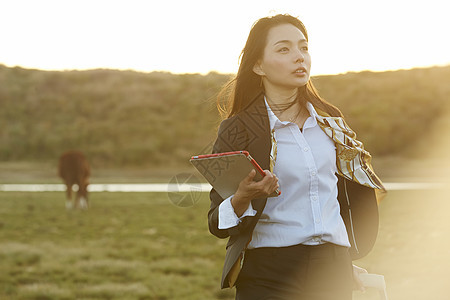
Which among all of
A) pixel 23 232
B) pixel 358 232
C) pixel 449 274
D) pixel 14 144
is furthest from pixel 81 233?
pixel 14 144

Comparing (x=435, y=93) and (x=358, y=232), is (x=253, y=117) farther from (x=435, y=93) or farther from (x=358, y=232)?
(x=435, y=93)

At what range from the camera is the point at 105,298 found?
18.4ft

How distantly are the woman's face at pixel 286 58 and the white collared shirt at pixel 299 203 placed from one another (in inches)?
6.4

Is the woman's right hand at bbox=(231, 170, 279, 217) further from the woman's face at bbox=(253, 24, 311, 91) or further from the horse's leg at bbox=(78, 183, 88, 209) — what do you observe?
the horse's leg at bbox=(78, 183, 88, 209)

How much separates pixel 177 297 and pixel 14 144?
35.8 m

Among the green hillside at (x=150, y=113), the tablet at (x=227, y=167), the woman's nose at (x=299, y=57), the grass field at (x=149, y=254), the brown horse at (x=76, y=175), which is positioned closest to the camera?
the tablet at (x=227, y=167)

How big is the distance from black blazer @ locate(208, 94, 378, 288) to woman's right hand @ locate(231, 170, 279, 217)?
0.24 feet

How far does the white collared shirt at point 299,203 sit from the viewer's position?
2.03 meters

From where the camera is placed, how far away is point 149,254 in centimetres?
796

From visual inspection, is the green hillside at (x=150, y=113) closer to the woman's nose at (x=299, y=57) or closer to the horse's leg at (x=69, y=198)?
the horse's leg at (x=69, y=198)

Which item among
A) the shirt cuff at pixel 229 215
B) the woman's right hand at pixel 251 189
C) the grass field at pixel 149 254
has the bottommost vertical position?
the grass field at pixel 149 254

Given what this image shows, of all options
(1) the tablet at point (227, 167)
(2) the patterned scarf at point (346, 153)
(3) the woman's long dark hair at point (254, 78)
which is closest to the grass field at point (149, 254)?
(2) the patterned scarf at point (346, 153)

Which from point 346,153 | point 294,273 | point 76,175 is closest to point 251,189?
point 294,273

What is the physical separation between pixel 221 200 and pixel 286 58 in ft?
1.94
